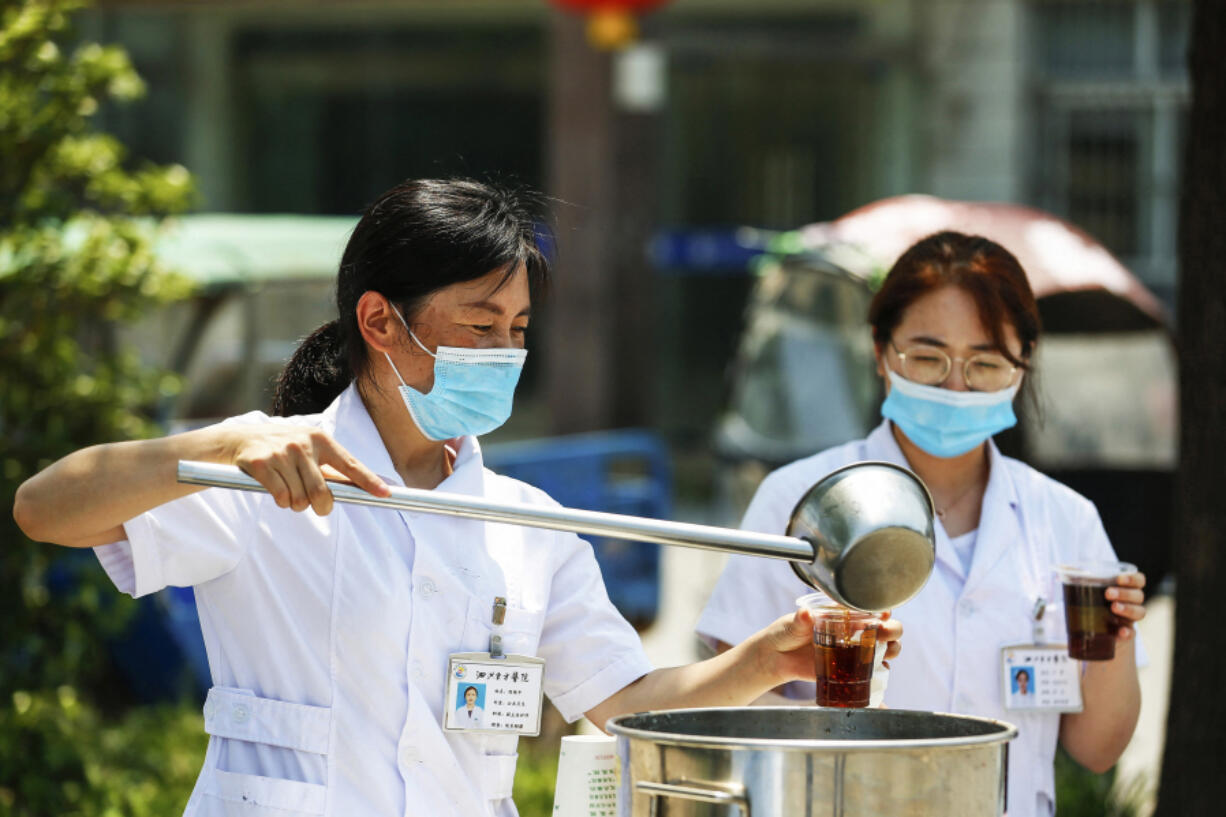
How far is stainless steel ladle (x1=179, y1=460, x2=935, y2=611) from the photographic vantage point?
2.13 metres

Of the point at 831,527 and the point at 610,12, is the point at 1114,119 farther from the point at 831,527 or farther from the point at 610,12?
the point at 831,527

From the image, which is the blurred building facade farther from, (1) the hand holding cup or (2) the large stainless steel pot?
(2) the large stainless steel pot

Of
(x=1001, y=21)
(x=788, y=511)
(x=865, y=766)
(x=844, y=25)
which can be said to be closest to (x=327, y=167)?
(x=844, y=25)

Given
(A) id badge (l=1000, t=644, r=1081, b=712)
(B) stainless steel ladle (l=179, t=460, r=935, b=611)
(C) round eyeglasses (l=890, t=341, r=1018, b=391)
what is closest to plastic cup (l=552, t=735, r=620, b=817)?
(B) stainless steel ladle (l=179, t=460, r=935, b=611)

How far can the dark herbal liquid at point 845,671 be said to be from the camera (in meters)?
2.39

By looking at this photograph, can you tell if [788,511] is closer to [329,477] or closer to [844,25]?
[329,477]

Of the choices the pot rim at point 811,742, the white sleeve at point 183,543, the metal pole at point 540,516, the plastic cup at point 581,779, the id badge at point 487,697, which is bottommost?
the plastic cup at point 581,779

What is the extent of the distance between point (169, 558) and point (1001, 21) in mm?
12947

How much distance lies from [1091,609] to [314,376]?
1380 millimetres

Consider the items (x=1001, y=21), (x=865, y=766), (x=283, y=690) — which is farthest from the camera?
(x=1001, y=21)

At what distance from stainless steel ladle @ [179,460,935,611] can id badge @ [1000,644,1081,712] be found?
76cm

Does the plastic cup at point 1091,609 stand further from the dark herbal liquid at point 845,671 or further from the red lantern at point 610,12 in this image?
the red lantern at point 610,12

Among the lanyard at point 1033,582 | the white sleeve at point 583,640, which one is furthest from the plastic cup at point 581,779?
the lanyard at point 1033,582

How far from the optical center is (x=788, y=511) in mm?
3004
